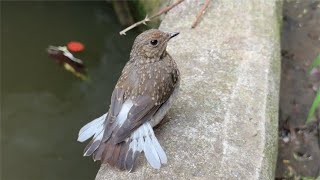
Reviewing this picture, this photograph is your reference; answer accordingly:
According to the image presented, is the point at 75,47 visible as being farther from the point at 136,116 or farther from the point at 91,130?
the point at 136,116

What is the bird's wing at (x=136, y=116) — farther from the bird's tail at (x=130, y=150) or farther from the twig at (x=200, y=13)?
the twig at (x=200, y=13)

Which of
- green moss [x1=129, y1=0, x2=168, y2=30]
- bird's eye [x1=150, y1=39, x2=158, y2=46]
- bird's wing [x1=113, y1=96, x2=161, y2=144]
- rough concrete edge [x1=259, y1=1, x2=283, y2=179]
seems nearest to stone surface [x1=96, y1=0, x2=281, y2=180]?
rough concrete edge [x1=259, y1=1, x2=283, y2=179]

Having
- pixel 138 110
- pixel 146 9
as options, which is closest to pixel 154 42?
pixel 138 110

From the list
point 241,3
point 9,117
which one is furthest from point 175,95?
point 9,117

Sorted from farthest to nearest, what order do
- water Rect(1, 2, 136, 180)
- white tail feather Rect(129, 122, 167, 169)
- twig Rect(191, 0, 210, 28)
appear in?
water Rect(1, 2, 136, 180), twig Rect(191, 0, 210, 28), white tail feather Rect(129, 122, 167, 169)

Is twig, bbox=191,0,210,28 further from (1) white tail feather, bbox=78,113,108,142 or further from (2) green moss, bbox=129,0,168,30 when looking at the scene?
(1) white tail feather, bbox=78,113,108,142

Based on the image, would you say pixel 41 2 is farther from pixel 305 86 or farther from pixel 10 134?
pixel 305 86
